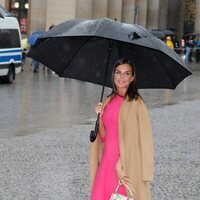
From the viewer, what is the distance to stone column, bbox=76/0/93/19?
43.1m

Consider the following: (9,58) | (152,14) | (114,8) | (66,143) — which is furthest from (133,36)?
(152,14)

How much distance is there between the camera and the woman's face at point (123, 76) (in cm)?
560

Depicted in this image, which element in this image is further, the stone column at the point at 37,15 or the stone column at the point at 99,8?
the stone column at the point at 99,8

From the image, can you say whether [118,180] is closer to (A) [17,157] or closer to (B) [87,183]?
(B) [87,183]

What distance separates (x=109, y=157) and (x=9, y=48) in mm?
20108

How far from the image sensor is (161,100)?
20844mm

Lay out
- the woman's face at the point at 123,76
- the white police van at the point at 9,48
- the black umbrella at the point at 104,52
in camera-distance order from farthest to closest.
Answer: the white police van at the point at 9,48
the black umbrella at the point at 104,52
the woman's face at the point at 123,76

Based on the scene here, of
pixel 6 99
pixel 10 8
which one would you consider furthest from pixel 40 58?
pixel 10 8

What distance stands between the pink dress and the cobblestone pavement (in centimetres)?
247

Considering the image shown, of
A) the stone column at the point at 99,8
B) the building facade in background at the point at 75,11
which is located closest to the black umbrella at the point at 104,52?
the building facade in background at the point at 75,11

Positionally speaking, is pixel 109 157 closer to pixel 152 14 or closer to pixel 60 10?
pixel 60 10

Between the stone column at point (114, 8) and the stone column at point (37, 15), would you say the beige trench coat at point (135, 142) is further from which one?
the stone column at point (114, 8)

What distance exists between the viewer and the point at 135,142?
5484mm

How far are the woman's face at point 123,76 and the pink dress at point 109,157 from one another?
3.8 inches
